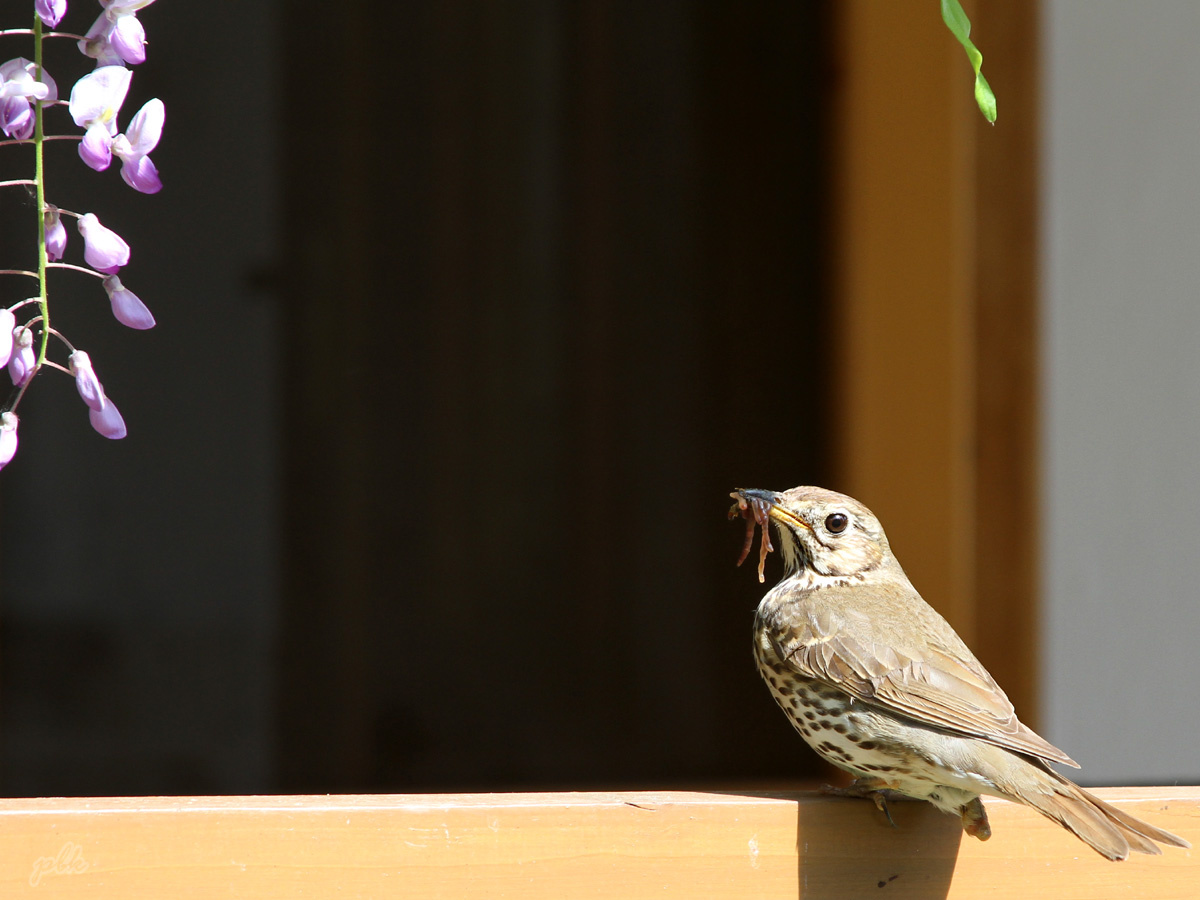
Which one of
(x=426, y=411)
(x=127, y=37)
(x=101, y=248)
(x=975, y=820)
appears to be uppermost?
(x=127, y=37)

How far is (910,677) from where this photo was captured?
111cm

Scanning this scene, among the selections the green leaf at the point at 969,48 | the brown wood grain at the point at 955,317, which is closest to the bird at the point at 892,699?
the green leaf at the point at 969,48

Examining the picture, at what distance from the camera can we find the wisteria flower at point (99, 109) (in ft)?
2.51

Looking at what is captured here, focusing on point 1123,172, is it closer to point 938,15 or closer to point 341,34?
point 938,15

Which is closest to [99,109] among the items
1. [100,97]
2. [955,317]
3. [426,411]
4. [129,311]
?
[100,97]

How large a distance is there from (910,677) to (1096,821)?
8.3 inches

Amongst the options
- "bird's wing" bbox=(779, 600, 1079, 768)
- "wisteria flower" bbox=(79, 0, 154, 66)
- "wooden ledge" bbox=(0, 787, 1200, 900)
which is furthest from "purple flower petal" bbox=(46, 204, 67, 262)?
"bird's wing" bbox=(779, 600, 1079, 768)

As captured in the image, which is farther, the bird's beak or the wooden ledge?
the bird's beak

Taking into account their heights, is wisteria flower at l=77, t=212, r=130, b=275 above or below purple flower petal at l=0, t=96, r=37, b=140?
below

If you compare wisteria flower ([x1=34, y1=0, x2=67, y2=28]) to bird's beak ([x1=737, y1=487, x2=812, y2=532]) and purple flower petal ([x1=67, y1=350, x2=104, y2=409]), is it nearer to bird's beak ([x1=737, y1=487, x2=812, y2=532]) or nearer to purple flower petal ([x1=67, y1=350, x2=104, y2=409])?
purple flower petal ([x1=67, y1=350, x2=104, y2=409])

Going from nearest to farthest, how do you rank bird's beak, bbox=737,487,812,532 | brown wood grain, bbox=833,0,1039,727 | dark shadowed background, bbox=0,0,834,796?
bird's beak, bbox=737,487,812,532 < brown wood grain, bbox=833,0,1039,727 < dark shadowed background, bbox=0,0,834,796

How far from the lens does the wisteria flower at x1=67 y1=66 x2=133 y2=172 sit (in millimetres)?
766

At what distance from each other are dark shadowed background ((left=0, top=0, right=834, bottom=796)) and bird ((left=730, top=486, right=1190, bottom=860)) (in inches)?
70.7

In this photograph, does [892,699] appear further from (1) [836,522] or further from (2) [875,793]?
(1) [836,522]
